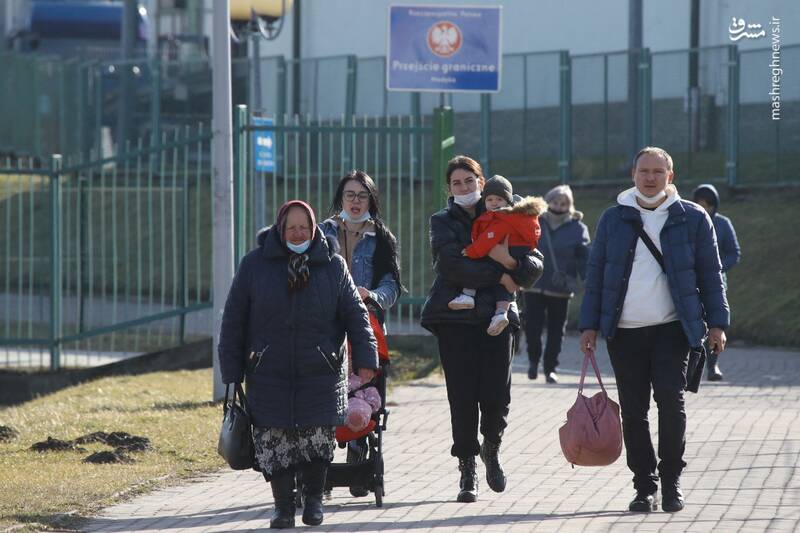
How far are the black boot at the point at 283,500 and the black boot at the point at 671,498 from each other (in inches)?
66.7

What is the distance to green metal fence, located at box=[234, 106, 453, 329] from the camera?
→ 512 inches

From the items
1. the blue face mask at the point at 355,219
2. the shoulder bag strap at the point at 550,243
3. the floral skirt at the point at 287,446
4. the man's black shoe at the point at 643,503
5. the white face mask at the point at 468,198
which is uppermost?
the white face mask at the point at 468,198

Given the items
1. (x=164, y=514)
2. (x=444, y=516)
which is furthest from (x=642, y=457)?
(x=164, y=514)

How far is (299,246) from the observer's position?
711 cm

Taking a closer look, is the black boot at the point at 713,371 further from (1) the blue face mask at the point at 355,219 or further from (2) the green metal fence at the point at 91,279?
(1) the blue face mask at the point at 355,219

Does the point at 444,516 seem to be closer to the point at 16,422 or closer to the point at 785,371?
the point at 16,422

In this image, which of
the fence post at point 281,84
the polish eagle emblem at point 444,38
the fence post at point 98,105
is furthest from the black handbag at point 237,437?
the fence post at point 98,105

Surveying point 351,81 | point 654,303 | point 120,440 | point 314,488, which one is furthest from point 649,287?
point 351,81

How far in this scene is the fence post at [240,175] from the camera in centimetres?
1277

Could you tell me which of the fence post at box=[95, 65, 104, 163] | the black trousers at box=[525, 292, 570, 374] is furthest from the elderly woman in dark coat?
the fence post at box=[95, 65, 104, 163]

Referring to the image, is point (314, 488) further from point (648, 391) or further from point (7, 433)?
point (7, 433)

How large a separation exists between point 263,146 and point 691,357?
623 cm

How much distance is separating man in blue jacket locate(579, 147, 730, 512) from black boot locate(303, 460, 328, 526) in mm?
1361

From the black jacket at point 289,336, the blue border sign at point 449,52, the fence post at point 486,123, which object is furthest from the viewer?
the fence post at point 486,123
